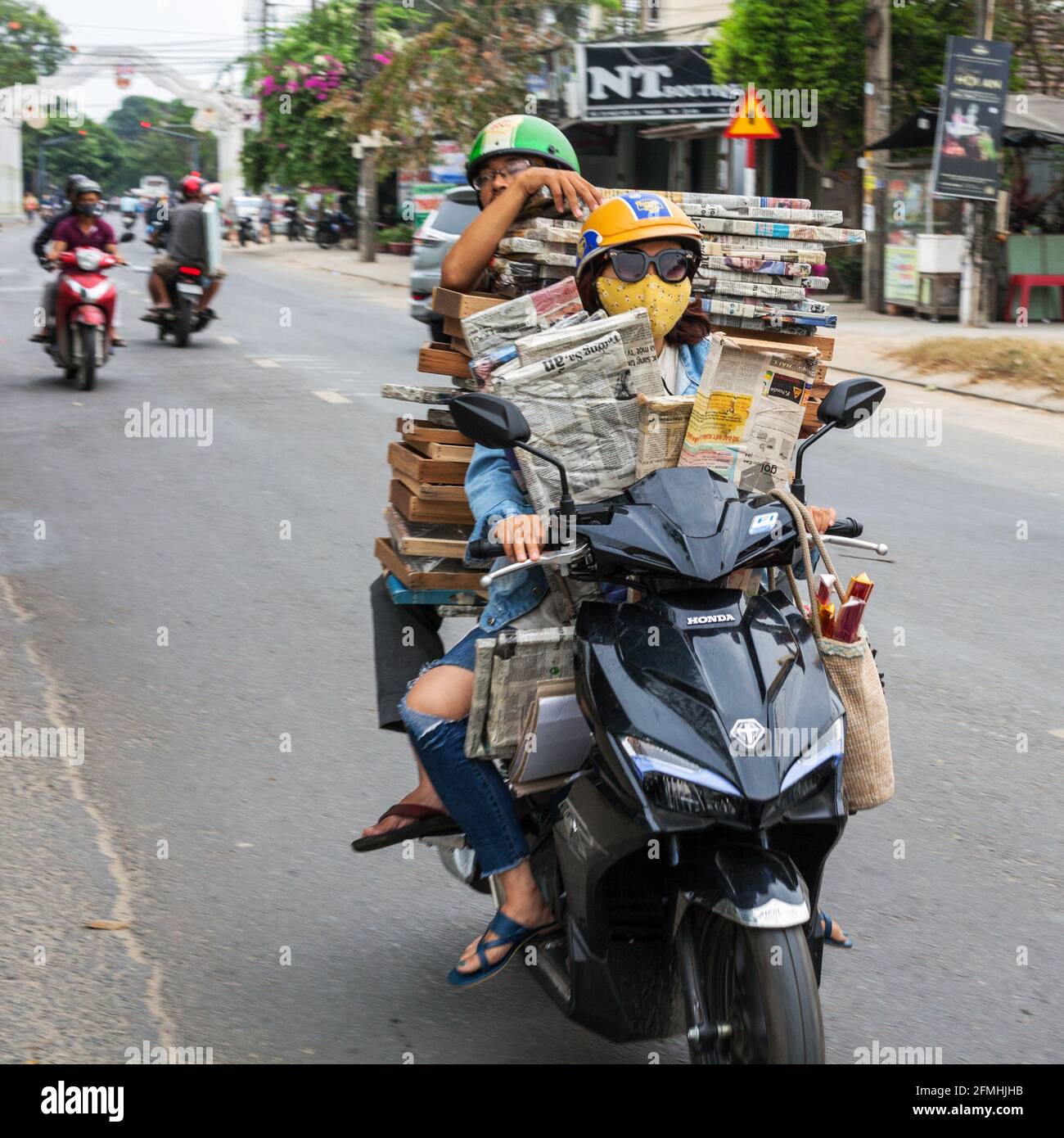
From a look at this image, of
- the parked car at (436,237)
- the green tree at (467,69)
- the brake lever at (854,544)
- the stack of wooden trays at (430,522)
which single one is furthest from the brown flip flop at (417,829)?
the green tree at (467,69)

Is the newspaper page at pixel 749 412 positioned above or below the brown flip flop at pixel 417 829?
above

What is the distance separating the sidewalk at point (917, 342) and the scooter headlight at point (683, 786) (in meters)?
11.7

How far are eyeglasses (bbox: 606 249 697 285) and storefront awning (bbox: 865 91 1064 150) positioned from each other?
58.5 feet

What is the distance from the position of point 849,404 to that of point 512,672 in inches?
35.5

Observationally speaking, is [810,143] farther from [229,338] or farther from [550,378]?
[550,378]

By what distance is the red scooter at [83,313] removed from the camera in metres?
13.3

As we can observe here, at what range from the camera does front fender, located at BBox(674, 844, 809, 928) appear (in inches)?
104

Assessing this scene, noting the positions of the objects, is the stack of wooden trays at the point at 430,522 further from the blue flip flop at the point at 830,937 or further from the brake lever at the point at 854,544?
the blue flip flop at the point at 830,937

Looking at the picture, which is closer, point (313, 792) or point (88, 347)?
point (313, 792)

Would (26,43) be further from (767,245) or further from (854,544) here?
(854,544)

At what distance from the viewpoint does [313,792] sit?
487 cm

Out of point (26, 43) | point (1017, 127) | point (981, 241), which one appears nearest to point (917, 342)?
point (981, 241)

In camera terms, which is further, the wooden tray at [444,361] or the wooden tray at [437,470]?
the wooden tray at [444,361]

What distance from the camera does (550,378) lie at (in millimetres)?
3246
